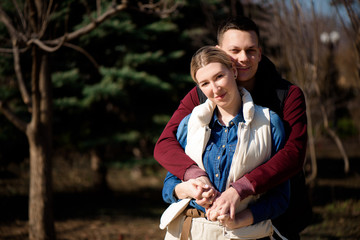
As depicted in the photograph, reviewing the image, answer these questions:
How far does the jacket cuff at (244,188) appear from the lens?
184 cm

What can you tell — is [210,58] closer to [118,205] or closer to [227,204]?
[227,204]

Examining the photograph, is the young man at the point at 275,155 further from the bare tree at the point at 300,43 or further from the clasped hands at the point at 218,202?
the bare tree at the point at 300,43

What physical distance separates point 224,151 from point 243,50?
1.91 ft

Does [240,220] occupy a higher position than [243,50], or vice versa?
[243,50]

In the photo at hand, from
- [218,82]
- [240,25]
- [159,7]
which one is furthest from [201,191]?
[159,7]

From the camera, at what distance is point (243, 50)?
83.4 inches

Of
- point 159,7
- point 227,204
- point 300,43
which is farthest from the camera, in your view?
point 300,43

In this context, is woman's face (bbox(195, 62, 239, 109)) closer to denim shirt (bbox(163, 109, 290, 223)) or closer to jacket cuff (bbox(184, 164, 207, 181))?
denim shirt (bbox(163, 109, 290, 223))

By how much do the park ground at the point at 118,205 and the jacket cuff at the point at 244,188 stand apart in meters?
3.29

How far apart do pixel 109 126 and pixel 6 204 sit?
8.34ft

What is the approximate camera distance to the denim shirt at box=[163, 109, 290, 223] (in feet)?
6.30

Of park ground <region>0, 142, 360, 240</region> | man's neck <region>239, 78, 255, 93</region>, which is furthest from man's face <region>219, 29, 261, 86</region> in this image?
park ground <region>0, 142, 360, 240</region>

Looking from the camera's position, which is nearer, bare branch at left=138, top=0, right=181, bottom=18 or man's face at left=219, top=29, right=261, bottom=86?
man's face at left=219, top=29, right=261, bottom=86

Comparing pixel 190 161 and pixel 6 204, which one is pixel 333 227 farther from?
pixel 6 204
